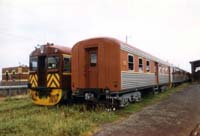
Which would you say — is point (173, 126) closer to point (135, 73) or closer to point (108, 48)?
point (108, 48)

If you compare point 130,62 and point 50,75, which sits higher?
point 130,62

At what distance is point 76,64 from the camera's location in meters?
12.5

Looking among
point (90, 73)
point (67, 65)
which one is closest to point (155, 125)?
point (90, 73)

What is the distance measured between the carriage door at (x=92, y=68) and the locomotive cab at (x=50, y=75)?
1412 mm

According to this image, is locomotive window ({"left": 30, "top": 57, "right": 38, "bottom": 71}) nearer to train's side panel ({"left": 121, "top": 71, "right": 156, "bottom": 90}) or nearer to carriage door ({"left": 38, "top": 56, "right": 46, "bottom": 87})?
carriage door ({"left": 38, "top": 56, "right": 46, "bottom": 87})

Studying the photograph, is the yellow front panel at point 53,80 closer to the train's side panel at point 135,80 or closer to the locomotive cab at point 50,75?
the locomotive cab at point 50,75

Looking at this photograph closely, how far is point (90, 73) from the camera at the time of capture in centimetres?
1211

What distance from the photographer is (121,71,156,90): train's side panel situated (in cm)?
1179

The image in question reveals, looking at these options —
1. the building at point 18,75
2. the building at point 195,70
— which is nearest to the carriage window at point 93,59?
the building at point 18,75

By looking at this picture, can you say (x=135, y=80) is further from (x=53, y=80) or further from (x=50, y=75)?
(x=50, y=75)

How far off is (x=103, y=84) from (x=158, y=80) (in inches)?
401

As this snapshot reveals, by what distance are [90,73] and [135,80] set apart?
265cm

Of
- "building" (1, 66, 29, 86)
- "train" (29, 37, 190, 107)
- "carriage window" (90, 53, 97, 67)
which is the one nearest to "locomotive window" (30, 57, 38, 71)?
"train" (29, 37, 190, 107)

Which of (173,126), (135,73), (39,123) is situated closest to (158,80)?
(135,73)
